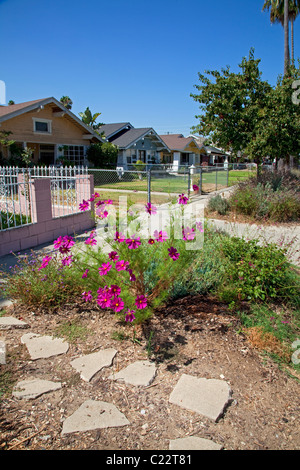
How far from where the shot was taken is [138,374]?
248cm

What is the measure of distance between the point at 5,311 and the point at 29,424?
1771 millimetres

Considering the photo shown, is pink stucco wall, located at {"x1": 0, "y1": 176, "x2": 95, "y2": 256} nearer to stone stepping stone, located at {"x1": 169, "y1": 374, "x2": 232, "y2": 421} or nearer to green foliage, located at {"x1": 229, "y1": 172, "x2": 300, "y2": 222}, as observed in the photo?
stone stepping stone, located at {"x1": 169, "y1": 374, "x2": 232, "y2": 421}

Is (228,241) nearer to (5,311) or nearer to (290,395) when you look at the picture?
(290,395)

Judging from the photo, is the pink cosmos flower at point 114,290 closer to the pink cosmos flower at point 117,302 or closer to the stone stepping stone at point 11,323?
the pink cosmos flower at point 117,302

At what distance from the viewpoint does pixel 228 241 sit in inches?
171

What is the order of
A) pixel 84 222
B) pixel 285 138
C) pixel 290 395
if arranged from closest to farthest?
pixel 290 395, pixel 84 222, pixel 285 138

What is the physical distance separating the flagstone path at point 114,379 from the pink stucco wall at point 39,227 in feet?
11.0

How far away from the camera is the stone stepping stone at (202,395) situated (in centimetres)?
212

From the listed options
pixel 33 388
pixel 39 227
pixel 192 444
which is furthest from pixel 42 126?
pixel 192 444

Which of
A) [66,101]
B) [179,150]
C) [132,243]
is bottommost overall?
[132,243]

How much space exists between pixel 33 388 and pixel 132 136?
2885 cm

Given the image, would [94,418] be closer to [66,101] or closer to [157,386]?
[157,386]
